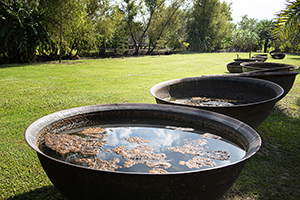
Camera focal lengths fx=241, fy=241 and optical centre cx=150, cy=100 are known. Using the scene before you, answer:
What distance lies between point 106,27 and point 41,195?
2562 centimetres

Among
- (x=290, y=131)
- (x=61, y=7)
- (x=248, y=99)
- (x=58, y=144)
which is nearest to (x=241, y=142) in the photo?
(x=58, y=144)

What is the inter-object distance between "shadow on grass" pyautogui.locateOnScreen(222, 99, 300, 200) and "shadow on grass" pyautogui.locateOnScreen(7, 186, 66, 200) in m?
2.22

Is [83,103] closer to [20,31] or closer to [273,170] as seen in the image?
[273,170]

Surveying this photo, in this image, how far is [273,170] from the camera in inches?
153

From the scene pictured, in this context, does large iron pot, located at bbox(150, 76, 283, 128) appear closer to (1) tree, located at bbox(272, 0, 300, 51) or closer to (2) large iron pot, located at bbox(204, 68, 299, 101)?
(2) large iron pot, located at bbox(204, 68, 299, 101)

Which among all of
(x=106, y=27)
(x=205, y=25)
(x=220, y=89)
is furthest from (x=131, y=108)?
(x=205, y=25)

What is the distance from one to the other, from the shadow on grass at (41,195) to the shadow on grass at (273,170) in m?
2.22

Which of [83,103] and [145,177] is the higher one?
[145,177]

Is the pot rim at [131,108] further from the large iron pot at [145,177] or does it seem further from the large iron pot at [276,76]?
the large iron pot at [276,76]

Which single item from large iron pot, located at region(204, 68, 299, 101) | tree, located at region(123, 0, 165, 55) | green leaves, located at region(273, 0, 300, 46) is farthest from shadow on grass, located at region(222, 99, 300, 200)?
tree, located at region(123, 0, 165, 55)

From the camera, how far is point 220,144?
8.77ft

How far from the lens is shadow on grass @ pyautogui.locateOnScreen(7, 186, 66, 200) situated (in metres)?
3.16

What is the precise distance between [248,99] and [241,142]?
2.81m

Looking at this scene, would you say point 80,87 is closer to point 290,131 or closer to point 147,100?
point 147,100
